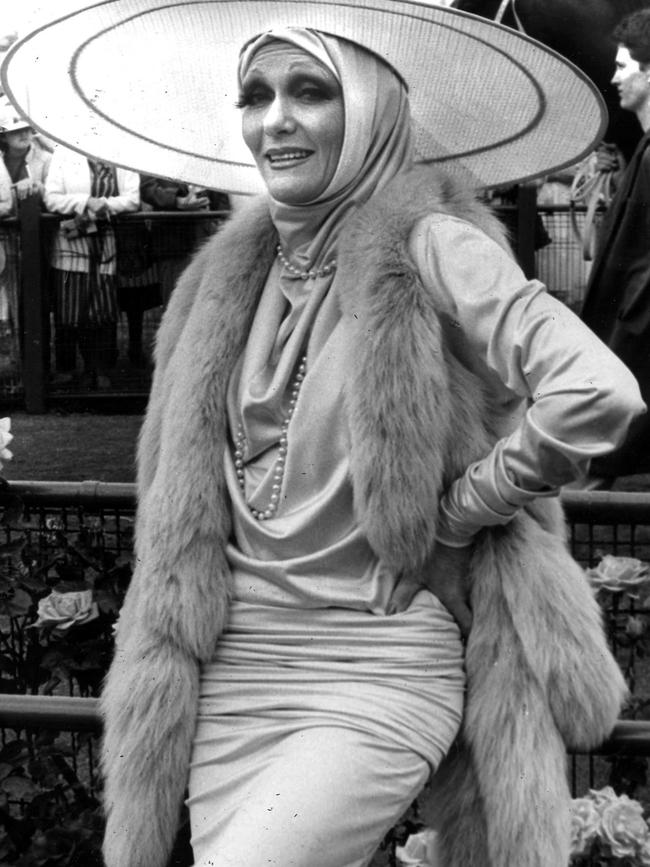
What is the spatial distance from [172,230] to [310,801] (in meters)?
7.34

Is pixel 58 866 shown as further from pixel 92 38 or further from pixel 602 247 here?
pixel 602 247

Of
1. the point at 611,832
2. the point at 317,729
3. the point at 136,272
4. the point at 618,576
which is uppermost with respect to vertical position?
the point at 317,729

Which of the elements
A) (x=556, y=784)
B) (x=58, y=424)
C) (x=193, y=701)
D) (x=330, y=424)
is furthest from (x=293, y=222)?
(x=58, y=424)

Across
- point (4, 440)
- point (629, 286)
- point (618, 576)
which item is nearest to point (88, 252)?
point (629, 286)

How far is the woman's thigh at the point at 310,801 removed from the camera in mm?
2445

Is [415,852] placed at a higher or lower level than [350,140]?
lower

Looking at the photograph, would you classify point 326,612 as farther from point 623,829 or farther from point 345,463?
point 623,829

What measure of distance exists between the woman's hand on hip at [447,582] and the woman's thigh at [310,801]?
28 cm

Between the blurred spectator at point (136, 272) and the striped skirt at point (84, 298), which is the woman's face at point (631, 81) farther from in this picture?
the striped skirt at point (84, 298)

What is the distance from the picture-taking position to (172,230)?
31.2 ft

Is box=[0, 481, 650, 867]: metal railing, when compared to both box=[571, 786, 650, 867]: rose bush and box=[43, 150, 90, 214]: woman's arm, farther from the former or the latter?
box=[43, 150, 90, 214]: woman's arm

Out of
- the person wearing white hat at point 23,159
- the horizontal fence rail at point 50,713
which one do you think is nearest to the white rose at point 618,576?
the horizontal fence rail at point 50,713

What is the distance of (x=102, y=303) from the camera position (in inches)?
372

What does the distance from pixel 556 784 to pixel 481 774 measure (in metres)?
0.13
